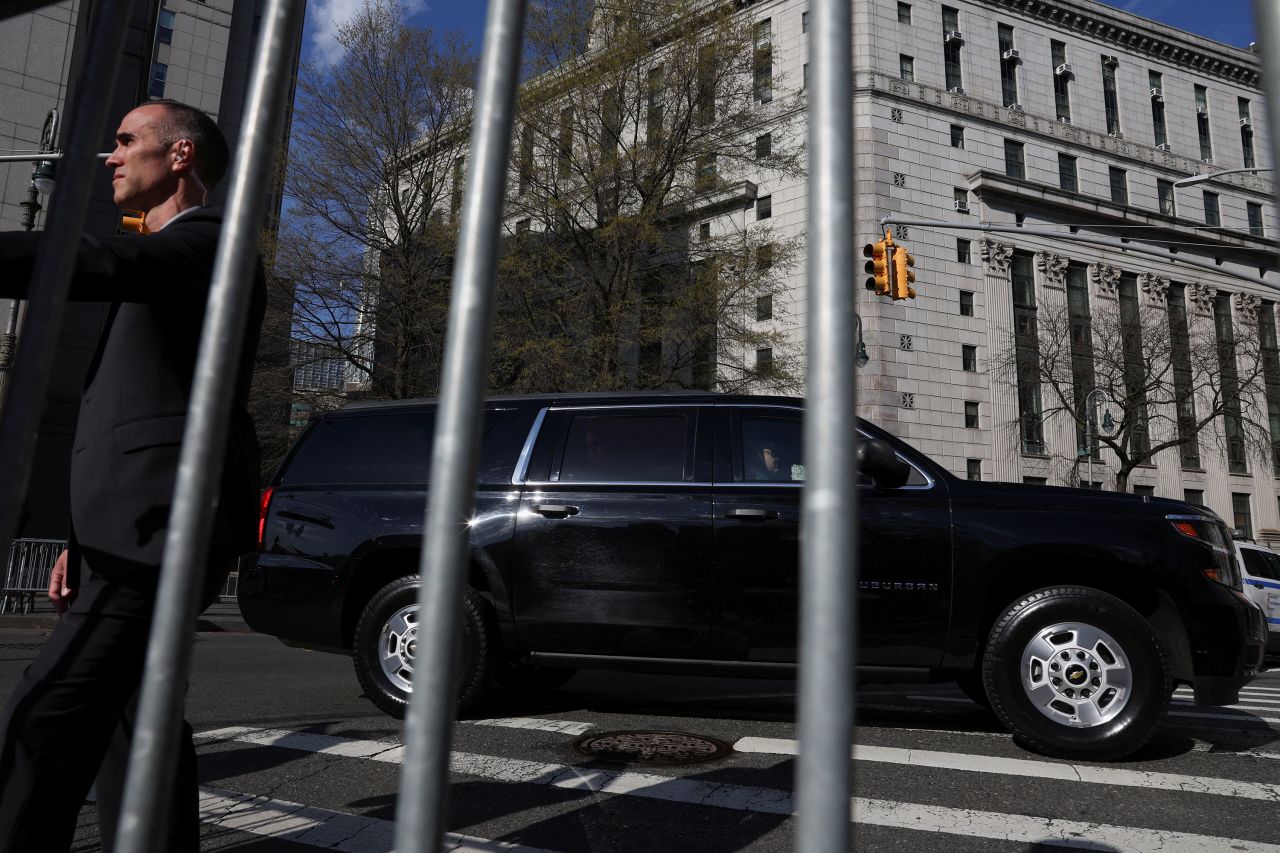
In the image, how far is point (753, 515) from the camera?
16.9ft

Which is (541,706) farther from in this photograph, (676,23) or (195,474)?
(676,23)

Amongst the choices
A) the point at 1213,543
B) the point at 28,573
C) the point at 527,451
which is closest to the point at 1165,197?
the point at 1213,543

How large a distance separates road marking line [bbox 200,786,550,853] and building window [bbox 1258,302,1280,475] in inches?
1438

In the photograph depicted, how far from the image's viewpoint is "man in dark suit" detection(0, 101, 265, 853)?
174 centimetres

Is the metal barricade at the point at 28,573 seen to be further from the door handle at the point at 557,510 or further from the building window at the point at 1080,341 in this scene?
the building window at the point at 1080,341

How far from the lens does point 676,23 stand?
19.8m

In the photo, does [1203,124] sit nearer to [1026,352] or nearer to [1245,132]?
[1245,132]

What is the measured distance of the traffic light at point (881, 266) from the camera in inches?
569

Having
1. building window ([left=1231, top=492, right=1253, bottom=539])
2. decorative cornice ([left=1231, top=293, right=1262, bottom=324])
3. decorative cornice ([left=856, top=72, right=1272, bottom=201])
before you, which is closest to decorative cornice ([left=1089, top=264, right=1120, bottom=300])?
decorative cornice ([left=856, top=72, right=1272, bottom=201])

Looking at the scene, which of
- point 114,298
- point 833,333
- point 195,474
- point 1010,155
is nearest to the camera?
point 833,333

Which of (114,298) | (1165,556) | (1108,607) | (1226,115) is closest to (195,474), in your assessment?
(114,298)

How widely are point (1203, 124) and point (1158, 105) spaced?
3.37m

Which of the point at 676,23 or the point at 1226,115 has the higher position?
the point at 1226,115

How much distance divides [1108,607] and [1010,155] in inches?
1629
